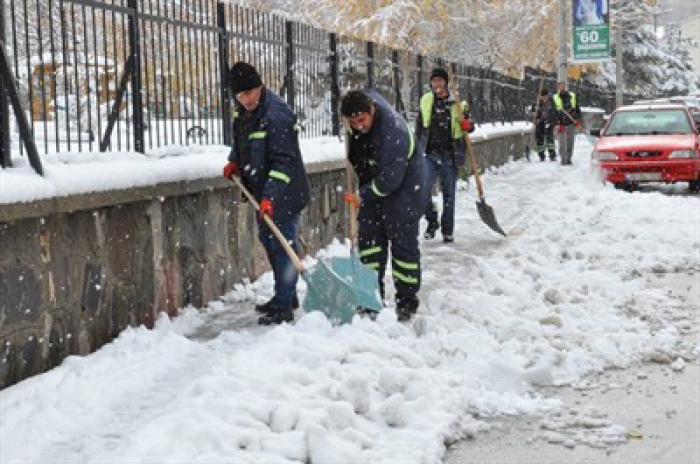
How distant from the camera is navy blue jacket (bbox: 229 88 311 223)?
6.34 metres

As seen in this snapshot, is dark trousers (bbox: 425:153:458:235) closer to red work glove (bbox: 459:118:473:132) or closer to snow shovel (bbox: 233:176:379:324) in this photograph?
red work glove (bbox: 459:118:473:132)

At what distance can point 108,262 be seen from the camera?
5773 mm

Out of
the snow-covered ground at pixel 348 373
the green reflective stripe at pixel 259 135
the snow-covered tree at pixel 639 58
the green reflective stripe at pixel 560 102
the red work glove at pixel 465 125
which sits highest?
the snow-covered tree at pixel 639 58

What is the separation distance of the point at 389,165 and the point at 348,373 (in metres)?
1.96

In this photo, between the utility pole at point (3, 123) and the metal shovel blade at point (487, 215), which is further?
the metal shovel blade at point (487, 215)

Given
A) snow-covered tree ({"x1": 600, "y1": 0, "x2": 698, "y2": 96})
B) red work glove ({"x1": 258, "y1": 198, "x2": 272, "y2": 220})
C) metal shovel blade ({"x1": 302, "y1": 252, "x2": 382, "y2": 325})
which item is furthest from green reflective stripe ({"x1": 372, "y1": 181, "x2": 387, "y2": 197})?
snow-covered tree ({"x1": 600, "y1": 0, "x2": 698, "y2": 96})

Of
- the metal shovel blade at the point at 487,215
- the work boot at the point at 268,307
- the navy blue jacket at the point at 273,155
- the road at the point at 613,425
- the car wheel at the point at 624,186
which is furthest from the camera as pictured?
the car wheel at the point at 624,186

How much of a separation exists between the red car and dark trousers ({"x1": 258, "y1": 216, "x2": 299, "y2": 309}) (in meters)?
10.1

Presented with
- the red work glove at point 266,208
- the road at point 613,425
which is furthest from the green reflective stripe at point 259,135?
the road at point 613,425

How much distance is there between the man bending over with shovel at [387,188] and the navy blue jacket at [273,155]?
437mm

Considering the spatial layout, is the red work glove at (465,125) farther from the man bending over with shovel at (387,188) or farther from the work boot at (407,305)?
the work boot at (407,305)

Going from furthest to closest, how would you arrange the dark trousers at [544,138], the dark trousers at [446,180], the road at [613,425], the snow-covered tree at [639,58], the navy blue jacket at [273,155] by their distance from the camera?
the snow-covered tree at [639,58]
the dark trousers at [544,138]
the dark trousers at [446,180]
the navy blue jacket at [273,155]
the road at [613,425]

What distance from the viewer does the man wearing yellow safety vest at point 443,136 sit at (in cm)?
1034

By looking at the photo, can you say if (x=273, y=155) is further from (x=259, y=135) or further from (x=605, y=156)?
(x=605, y=156)
